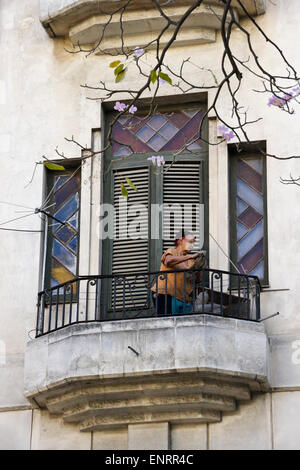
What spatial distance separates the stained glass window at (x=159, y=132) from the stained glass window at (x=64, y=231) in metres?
0.80

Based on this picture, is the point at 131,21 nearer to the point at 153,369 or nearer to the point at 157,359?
the point at 157,359

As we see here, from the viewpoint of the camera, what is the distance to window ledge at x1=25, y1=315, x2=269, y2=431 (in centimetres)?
1330

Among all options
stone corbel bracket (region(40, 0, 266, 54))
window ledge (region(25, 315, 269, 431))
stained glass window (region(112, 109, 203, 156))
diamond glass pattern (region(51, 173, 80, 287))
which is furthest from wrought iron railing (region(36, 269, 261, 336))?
stone corbel bracket (region(40, 0, 266, 54))

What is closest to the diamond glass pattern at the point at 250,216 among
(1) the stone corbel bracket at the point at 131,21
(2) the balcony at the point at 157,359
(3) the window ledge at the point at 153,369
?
(2) the balcony at the point at 157,359

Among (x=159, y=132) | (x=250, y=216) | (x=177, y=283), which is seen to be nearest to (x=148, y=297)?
(x=177, y=283)

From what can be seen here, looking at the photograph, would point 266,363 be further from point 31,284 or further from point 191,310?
point 31,284

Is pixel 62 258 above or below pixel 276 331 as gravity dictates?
above

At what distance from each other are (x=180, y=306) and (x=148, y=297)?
0.57 m

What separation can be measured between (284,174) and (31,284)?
351cm

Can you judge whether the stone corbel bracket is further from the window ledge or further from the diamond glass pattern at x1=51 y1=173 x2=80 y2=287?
the window ledge

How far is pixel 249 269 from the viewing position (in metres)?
14.6
